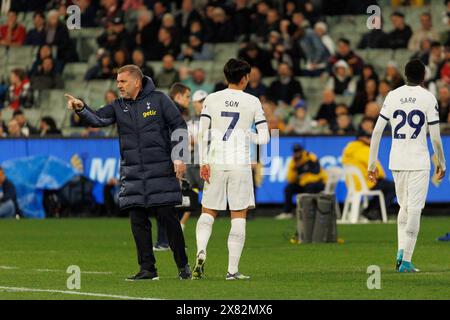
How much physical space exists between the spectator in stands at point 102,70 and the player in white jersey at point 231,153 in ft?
65.1

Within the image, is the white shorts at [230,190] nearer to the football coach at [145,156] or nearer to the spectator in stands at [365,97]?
the football coach at [145,156]

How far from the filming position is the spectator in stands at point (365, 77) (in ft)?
99.6

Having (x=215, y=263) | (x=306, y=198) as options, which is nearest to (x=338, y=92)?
(x=306, y=198)

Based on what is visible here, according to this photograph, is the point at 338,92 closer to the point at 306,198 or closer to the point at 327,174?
the point at 327,174

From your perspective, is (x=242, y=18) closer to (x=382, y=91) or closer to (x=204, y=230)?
(x=382, y=91)

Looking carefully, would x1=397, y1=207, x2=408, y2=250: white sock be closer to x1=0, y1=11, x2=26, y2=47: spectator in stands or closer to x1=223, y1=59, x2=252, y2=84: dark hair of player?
x1=223, y1=59, x2=252, y2=84: dark hair of player

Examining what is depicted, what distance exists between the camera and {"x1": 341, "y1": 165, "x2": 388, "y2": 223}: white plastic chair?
27.1 metres

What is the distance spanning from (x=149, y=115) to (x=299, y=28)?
19.0m

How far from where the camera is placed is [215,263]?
1680cm

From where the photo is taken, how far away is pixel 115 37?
34.7m

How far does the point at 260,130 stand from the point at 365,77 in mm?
16600

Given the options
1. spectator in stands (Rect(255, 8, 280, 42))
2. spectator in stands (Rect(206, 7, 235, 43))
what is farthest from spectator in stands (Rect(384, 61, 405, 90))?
spectator in stands (Rect(206, 7, 235, 43))

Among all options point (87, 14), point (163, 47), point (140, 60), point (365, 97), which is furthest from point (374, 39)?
point (87, 14)

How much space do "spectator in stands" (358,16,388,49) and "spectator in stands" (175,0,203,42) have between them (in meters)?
4.05
